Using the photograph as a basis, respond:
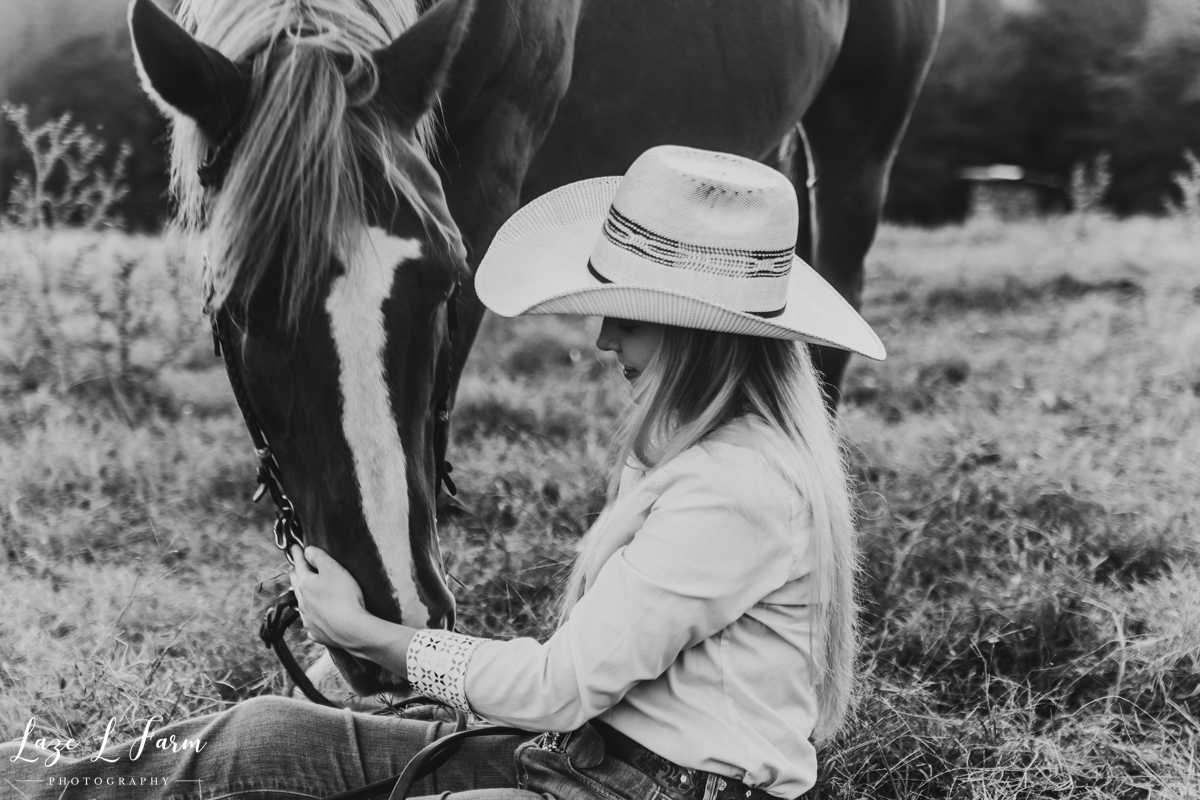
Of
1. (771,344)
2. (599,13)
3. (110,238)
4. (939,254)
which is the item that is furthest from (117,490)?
(939,254)

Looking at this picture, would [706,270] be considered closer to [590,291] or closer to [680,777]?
[590,291]

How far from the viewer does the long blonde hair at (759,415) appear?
1.42m

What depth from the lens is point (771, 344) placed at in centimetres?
149

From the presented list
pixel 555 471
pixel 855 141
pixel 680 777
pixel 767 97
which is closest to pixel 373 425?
pixel 680 777

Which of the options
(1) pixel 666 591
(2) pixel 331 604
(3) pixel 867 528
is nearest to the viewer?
(1) pixel 666 591

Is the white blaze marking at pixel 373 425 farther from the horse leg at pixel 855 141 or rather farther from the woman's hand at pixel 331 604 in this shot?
the horse leg at pixel 855 141

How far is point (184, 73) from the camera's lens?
5.28 ft

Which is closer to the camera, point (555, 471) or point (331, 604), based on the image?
point (331, 604)

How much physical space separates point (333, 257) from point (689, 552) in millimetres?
764

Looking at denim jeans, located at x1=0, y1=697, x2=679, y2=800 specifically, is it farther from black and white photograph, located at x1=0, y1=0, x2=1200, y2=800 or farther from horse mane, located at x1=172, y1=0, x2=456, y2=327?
horse mane, located at x1=172, y1=0, x2=456, y2=327

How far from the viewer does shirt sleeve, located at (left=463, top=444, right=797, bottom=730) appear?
4.26ft

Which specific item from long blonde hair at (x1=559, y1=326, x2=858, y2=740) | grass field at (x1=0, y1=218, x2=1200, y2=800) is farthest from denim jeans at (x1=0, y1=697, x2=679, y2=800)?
grass field at (x1=0, y1=218, x2=1200, y2=800)

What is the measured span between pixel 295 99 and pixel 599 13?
1583 millimetres

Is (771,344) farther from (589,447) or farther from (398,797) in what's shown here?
(589,447)
